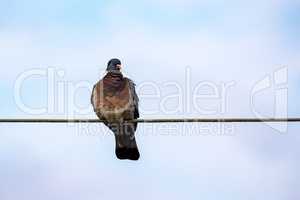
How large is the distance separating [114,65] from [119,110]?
0.76 metres

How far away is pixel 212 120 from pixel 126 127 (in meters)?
1.66

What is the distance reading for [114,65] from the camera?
9789 millimetres

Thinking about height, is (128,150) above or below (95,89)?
below

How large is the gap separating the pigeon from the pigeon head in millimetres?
237

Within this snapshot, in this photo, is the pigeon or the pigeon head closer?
the pigeon

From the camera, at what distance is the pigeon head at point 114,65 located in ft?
31.9

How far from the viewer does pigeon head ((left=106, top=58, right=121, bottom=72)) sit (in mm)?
9734

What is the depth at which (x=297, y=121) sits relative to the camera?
7961 millimetres

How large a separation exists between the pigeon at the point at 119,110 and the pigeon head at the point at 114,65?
24cm

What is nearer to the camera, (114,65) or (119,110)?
(119,110)

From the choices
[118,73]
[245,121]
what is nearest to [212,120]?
[245,121]

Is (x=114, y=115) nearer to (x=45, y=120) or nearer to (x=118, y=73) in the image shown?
(x=118, y=73)

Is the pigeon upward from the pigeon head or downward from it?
downward

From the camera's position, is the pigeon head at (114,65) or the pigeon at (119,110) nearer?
the pigeon at (119,110)
